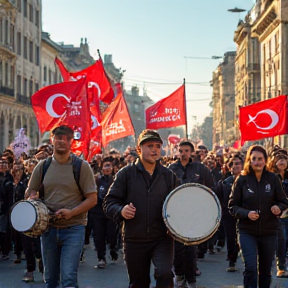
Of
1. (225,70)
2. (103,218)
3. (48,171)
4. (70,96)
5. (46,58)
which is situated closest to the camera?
(48,171)

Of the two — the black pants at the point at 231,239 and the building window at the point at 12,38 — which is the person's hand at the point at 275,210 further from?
the building window at the point at 12,38

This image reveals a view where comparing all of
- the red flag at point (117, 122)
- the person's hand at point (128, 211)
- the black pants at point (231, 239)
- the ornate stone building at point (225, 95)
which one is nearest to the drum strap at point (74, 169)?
the person's hand at point (128, 211)

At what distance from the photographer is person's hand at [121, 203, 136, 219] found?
6504 mm

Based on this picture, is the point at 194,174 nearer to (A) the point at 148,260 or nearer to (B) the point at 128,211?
(A) the point at 148,260

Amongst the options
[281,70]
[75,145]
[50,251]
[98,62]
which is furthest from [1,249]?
[281,70]

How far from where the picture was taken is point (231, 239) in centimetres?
1167

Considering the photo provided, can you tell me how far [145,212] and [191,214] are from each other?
15.7 inches

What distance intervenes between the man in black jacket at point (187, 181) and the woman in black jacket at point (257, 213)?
134cm

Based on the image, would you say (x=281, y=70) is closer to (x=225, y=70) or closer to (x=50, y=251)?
(x=50, y=251)

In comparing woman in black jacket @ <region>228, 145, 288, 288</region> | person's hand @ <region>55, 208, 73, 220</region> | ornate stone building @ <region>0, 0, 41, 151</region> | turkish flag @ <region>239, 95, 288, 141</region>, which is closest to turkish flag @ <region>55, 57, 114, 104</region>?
turkish flag @ <region>239, 95, 288, 141</region>

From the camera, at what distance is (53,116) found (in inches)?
698

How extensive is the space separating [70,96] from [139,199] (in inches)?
434

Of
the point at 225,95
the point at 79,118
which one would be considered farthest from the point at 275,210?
the point at 225,95

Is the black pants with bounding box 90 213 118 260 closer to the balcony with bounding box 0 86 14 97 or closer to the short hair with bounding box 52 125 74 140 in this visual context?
the short hair with bounding box 52 125 74 140
